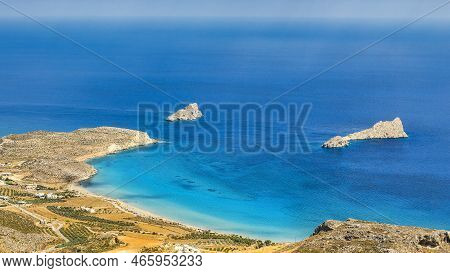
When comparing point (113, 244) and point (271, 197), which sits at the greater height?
point (271, 197)

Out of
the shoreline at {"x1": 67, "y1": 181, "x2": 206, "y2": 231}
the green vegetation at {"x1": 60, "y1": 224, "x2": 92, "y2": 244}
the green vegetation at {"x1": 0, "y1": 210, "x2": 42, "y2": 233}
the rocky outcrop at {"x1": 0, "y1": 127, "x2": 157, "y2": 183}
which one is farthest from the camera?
the rocky outcrop at {"x1": 0, "y1": 127, "x2": 157, "y2": 183}

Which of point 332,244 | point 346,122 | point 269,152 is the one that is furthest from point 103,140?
point 332,244

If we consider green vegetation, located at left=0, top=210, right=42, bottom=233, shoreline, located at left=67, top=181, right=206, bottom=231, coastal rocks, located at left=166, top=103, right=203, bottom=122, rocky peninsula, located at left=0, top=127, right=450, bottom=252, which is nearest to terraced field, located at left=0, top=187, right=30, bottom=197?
rocky peninsula, located at left=0, top=127, right=450, bottom=252

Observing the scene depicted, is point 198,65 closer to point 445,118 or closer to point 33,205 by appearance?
point 445,118

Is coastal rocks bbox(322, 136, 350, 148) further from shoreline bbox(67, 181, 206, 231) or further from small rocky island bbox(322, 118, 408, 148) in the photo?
shoreline bbox(67, 181, 206, 231)

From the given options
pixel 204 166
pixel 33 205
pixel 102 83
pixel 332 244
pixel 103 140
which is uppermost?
pixel 102 83

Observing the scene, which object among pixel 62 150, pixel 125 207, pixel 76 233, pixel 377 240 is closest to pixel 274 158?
pixel 125 207
